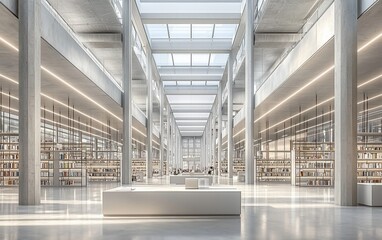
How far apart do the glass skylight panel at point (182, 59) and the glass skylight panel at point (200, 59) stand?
0.45 metres

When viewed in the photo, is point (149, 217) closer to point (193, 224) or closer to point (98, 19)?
point (193, 224)

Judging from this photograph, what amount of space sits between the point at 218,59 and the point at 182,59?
3470 mm

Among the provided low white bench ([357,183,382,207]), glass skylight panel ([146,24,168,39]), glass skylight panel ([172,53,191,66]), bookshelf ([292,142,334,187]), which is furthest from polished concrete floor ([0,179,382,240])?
glass skylight panel ([172,53,191,66])

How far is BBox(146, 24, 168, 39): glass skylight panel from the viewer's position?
37334 millimetres

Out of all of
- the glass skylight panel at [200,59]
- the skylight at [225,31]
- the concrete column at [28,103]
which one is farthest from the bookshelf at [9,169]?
the glass skylight panel at [200,59]

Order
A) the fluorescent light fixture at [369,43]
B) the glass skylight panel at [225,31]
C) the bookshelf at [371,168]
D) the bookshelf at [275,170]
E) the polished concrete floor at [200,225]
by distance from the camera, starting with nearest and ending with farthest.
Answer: the polished concrete floor at [200,225] < the fluorescent light fixture at [369,43] < the bookshelf at [371,168] < the bookshelf at [275,170] < the glass skylight panel at [225,31]

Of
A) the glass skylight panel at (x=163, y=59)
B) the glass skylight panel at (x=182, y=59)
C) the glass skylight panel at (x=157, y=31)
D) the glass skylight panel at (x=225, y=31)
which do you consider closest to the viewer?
the glass skylight panel at (x=225, y=31)

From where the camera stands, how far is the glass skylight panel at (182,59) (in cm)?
4284

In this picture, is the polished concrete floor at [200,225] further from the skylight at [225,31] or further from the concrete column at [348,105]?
the skylight at [225,31]

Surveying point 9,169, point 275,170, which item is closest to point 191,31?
point 275,170

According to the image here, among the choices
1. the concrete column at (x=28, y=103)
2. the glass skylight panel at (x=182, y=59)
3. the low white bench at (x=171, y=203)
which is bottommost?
the low white bench at (x=171, y=203)

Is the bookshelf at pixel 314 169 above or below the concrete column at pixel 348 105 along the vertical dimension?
below

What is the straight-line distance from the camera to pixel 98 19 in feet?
91.1

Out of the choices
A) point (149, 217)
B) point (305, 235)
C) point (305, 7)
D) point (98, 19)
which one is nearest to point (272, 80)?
point (305, 7)
